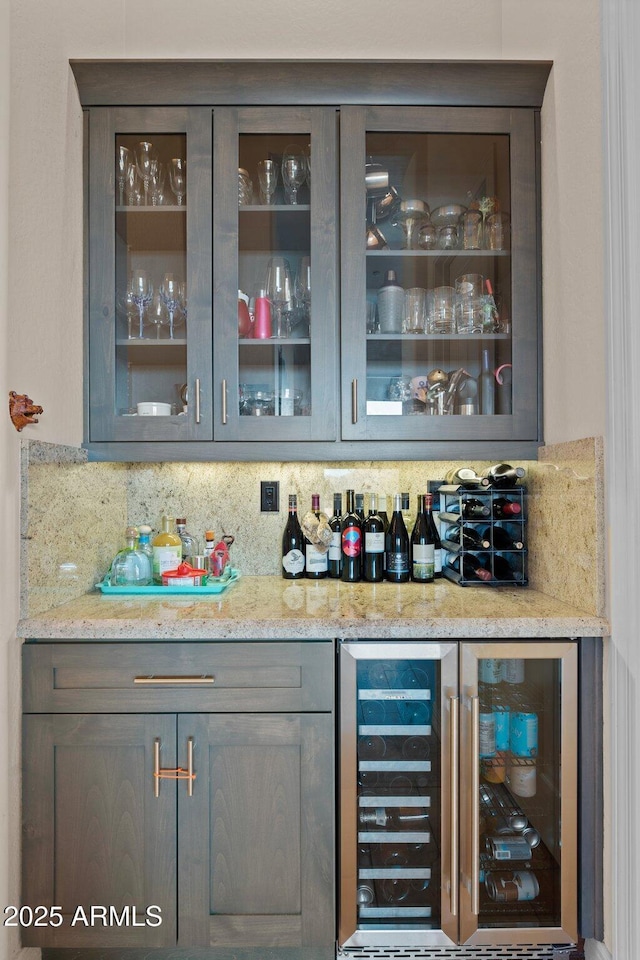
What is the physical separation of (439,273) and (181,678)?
4.56ft

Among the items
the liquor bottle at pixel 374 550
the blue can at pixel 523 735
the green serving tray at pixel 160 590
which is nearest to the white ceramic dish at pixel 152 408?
the green serving tray at pixel 160 590

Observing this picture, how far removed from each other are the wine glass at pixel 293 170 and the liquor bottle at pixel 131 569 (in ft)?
3.98

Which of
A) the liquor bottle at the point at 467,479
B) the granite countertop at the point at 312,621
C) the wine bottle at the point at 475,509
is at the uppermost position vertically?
the liquor bottle at the point at 467,479

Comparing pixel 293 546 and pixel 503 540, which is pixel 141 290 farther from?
pixel 503 540

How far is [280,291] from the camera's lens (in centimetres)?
172

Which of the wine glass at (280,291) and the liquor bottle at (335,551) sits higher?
the wine glass at (280,291)

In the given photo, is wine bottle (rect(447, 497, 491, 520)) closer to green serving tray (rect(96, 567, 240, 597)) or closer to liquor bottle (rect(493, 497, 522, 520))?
liquor bottle (rect(493, 497, 522, 520))

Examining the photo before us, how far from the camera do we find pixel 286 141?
169 cm

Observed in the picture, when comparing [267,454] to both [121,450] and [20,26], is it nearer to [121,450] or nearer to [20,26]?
[121,450]

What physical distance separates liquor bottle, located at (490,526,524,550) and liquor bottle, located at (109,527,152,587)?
43.8 inches

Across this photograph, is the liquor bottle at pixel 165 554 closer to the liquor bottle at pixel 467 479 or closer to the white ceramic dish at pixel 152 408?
the white ceramic dish at pixel 152 408

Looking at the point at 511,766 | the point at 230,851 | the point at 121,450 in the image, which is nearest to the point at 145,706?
the point at 230,851

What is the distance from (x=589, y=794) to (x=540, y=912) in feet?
1.04

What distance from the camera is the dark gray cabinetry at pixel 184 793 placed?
134cm
